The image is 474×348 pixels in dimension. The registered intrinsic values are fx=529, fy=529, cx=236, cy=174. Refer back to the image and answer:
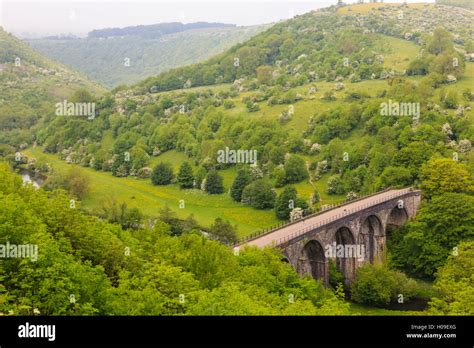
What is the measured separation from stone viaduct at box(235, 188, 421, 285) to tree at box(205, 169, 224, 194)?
3806cm

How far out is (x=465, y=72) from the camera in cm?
14338

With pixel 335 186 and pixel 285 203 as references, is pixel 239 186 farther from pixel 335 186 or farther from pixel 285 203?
pixel 335 186

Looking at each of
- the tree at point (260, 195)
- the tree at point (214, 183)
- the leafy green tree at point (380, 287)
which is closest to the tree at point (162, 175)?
the tree at point (214, 183)

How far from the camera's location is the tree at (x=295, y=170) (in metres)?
113

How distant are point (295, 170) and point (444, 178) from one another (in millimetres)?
35393

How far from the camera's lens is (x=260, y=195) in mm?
103438

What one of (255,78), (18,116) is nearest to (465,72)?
(255,78)

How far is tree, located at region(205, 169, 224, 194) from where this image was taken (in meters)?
116

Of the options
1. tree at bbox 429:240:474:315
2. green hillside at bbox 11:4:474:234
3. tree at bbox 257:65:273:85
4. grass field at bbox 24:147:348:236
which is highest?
tree at bbox 257:65:273:85

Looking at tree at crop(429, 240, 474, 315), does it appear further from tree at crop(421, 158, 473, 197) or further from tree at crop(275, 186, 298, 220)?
tree at crop(275, 186, 298, 220)

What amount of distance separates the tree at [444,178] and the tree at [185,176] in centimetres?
5585

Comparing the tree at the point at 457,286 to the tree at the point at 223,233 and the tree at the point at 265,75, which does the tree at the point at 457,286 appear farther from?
the tree at the point at 265,75

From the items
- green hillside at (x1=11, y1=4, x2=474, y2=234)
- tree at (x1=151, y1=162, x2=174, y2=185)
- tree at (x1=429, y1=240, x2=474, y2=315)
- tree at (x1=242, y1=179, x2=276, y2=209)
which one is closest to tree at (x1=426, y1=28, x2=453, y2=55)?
green hillside at (x1=11, y1=4, x2=474, y2=234)
